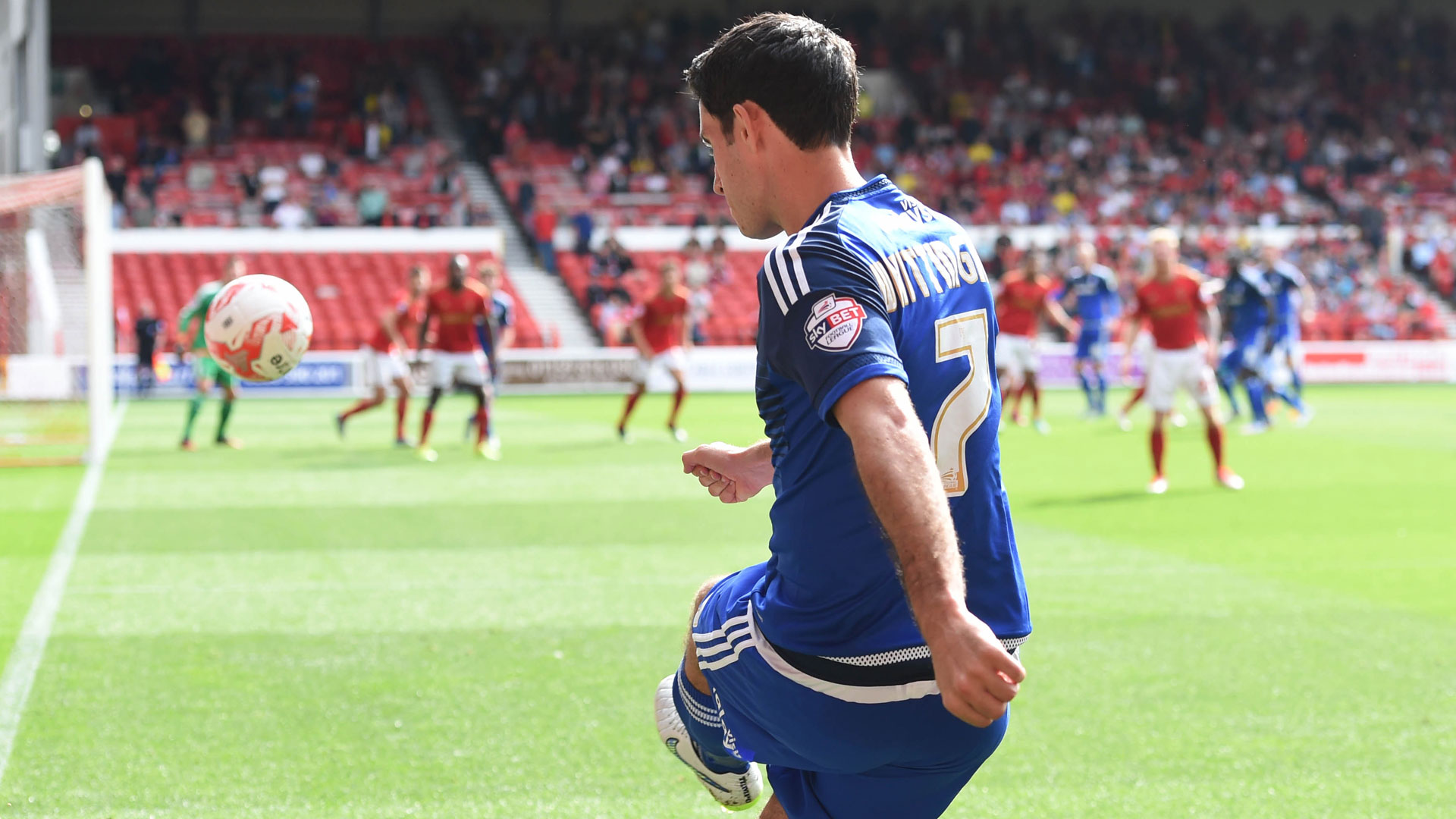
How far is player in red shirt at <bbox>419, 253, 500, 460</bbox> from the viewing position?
14812mm

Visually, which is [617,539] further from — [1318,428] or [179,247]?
[179,247]

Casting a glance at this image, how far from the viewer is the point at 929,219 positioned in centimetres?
251

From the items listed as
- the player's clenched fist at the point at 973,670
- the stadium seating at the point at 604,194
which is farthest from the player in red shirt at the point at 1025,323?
the player's clenched fist at the point at 973,670

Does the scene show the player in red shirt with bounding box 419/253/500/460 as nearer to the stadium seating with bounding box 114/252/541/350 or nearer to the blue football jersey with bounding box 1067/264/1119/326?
the blue football jersey with bounding box 1067/264/1119/326

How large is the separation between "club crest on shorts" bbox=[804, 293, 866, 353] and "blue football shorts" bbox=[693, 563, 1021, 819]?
0.55m

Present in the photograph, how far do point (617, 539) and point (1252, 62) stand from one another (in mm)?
38614

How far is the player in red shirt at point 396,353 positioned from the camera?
632 inches

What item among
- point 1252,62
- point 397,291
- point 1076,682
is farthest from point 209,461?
point 1252,62

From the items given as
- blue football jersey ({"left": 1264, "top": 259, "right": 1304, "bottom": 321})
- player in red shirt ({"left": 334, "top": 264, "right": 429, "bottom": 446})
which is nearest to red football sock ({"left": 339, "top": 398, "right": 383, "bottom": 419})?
player in red shirt ({"left": 334, "top": 264, "right": 429, "bottom": 446})

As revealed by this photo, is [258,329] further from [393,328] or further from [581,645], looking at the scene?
[393,328]

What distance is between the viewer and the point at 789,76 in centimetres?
232

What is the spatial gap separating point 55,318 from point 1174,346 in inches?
775

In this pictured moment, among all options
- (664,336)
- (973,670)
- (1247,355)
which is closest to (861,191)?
(973,670)

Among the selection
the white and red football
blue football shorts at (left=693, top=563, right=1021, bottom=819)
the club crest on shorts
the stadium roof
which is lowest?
blue football shorts at (left=693, top=563, right=1021, bottom=819)
